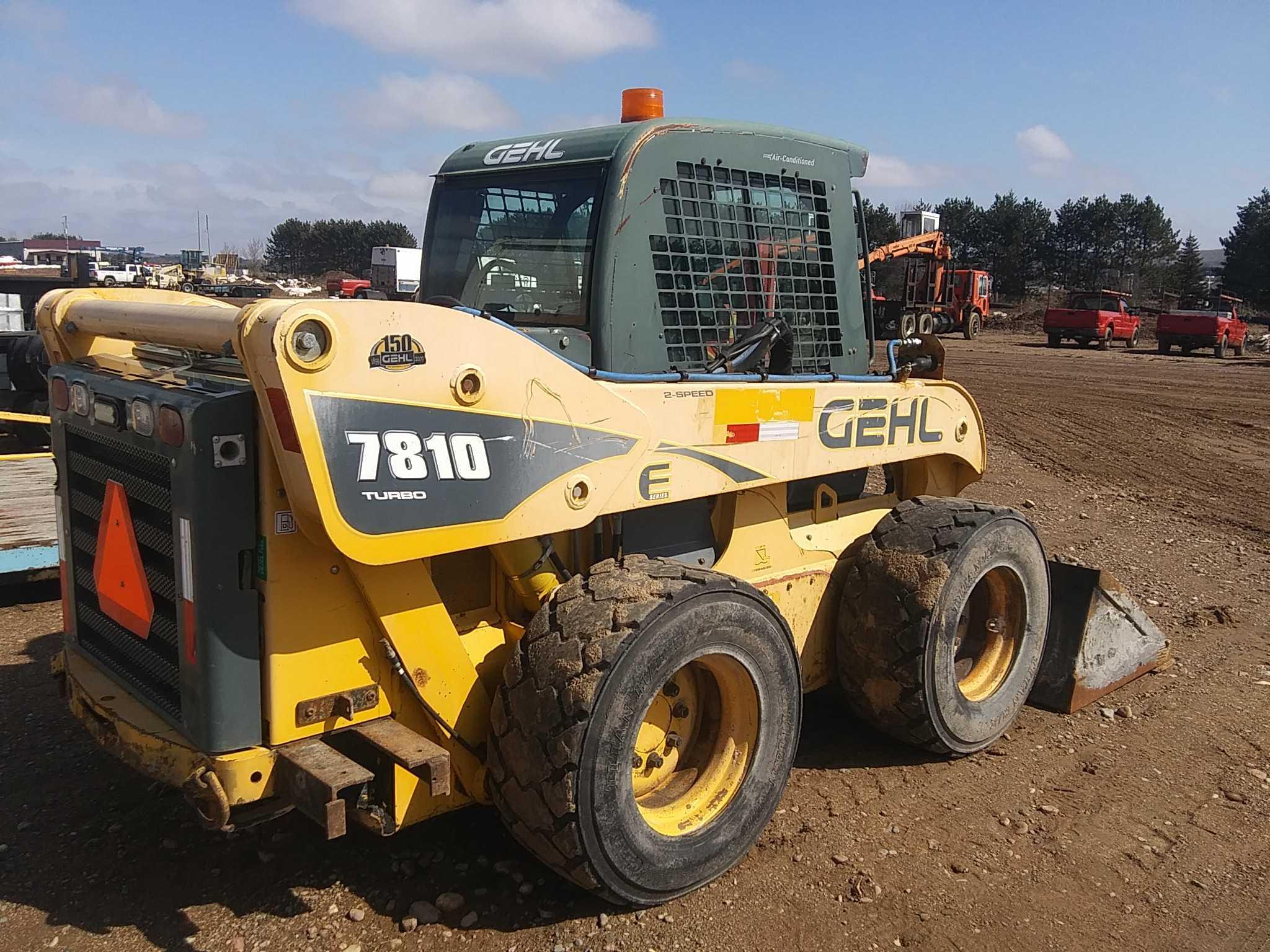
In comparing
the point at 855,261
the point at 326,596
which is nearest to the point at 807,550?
the point at 855,261

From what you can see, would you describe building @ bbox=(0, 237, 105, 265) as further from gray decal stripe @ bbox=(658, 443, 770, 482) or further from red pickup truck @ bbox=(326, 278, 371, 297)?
gray decal stripe @ bbox=(658, 443, 770, 482)

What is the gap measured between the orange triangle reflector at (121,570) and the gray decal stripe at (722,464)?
5.59 ft

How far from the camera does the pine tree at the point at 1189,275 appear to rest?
49.9m

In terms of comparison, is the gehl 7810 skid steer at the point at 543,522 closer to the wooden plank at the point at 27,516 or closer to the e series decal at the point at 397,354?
the e series decal at the point at 397,354

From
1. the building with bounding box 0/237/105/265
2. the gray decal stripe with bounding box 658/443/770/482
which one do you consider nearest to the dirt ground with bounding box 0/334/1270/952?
the gray decal stripe with bounding box 658/443/770/482

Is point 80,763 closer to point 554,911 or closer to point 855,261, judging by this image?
point 554,911

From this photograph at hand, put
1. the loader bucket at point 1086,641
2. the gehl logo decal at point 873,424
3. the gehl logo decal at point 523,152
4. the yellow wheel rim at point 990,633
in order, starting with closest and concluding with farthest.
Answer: the gehl logo decal at point 523,152 → the gehl logo decal at point 873,424 → the yellow wheel rim at point 990,633 → the loader bucket at point 1086,641

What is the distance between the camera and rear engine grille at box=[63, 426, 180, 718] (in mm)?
3076

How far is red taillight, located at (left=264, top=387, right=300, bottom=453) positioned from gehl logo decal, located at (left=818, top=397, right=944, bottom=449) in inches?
90.3

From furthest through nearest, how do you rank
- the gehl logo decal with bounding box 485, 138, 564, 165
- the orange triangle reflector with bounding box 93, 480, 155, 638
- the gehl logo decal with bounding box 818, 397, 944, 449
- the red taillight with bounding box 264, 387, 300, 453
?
the gehl logo decal with bounding box 818, 397, 944, 449, the gehl logo decal with bounding box 485, 138, 564, 165, the orange triangle reflector with bounding box 93, 480, 155, 638, the red taillight with bounding box 264, 387, 300, 453

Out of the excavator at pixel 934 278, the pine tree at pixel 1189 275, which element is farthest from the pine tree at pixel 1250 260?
the excavator at pixel 934 278

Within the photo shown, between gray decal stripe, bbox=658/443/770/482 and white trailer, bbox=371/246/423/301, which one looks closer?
gray decal stripe, bbox=658/443/770/482

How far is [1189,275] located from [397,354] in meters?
57.3

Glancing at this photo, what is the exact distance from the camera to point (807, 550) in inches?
178
